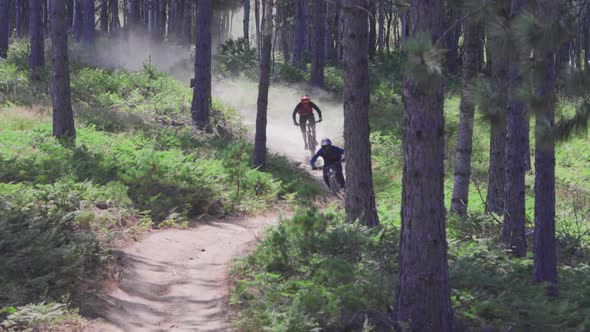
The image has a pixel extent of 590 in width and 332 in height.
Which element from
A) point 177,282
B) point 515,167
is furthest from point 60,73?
point 515,167

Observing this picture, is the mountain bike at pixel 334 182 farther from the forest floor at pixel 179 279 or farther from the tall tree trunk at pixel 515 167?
the tall tree trunk at pixel 515 167

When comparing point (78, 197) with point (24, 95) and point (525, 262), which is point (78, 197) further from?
point (24, 95)

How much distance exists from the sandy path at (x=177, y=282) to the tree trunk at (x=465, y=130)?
4.09 m

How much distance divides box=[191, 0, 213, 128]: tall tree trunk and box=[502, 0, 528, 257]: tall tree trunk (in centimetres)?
1313

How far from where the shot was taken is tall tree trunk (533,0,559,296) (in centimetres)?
680

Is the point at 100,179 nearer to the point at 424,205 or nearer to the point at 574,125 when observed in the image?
the point at 424,205

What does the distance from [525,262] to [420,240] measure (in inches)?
148

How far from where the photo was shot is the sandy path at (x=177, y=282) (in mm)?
7426

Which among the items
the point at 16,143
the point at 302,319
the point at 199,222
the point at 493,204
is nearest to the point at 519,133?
the point at 493,204

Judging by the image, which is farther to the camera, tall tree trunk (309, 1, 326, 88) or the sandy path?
tall tree trunk (309, 1, 326, 88)

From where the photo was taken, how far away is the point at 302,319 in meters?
6.35

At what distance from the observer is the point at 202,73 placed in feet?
69.5

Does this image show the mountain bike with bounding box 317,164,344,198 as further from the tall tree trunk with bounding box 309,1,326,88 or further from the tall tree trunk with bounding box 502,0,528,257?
the tall tree trunk with bounding box 309,1,326,88

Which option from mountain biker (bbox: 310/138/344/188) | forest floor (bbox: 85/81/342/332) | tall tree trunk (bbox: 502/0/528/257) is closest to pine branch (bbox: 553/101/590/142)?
tall tree trunk (bbox: 502/0/528/257)
